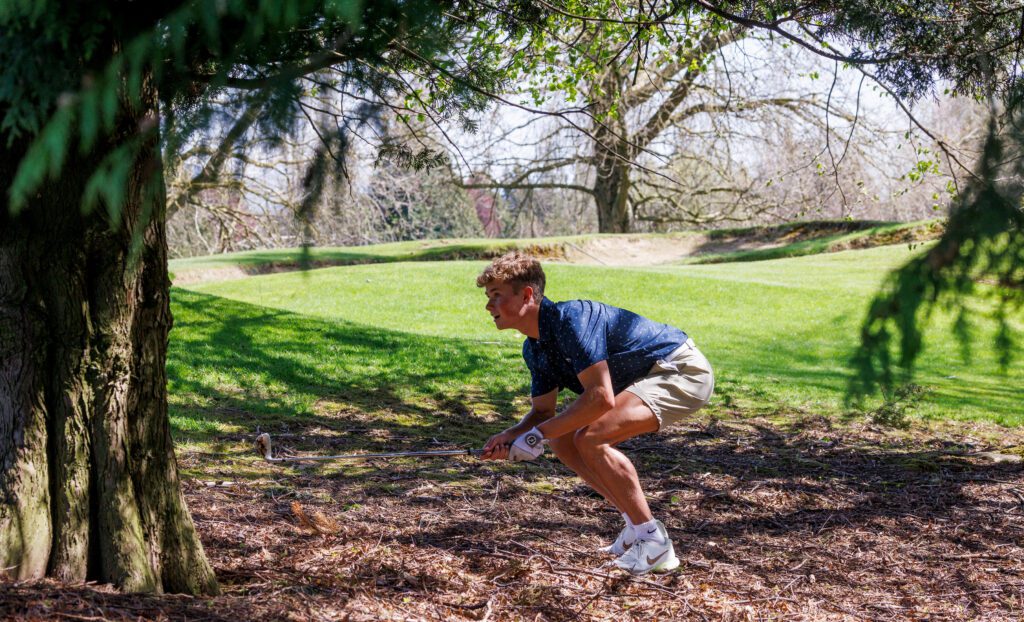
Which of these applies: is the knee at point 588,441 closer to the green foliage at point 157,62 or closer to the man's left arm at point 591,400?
the man's left arm at point 591,400

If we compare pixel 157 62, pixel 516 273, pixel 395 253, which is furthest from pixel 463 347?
pixel 395 253

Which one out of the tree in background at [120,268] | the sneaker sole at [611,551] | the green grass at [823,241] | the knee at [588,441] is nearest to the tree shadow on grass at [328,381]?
the sneaker sole at [611,551]

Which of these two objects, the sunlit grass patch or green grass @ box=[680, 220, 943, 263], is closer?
the sunlit grass patch

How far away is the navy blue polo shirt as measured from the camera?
11.5 feet

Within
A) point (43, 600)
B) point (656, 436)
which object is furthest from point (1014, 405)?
point (43, 600)

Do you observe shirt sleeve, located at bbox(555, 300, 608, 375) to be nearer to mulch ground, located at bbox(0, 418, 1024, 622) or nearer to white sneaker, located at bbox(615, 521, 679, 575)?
white sneaker, located at bbox(615, 521, 679, 575)

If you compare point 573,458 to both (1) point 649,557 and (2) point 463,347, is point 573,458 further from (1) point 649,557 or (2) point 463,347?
(2) point 463,347

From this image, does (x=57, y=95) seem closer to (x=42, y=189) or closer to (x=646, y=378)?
(x=42, y=189)

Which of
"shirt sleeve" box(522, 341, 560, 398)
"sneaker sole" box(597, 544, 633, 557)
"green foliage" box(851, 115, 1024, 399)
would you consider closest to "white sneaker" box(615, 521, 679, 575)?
"sneaker sole" box(597, 544, 633, 557)

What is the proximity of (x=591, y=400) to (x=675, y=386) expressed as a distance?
0.45m

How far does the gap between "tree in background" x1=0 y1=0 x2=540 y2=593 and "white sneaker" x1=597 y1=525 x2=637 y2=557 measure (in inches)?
63.2

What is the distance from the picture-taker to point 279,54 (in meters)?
2.57

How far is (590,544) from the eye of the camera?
165 inches

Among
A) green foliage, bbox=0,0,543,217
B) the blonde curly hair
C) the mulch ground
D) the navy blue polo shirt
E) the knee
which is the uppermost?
green foliage, bbox=0,0,543,217
